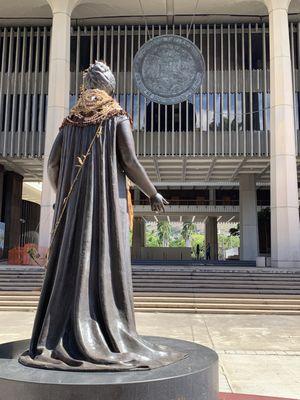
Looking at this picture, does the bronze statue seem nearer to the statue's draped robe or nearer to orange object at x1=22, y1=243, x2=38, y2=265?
the statue's draped robe

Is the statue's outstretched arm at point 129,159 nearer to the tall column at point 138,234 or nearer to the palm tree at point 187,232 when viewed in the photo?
the tall column at point 138,234

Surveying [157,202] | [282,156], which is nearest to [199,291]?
[282,156]

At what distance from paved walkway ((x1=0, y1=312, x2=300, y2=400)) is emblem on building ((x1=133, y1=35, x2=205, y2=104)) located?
1362 cm

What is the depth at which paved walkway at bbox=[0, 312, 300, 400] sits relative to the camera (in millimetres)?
5094

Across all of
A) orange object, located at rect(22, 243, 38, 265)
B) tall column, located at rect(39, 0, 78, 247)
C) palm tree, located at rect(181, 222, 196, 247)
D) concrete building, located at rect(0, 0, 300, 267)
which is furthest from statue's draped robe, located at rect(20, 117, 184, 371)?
palm tree, located at rect(181, 222, 196, 247)

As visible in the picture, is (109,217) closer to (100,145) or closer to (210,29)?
(100,145)

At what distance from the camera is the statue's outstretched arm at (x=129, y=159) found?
3264 mm

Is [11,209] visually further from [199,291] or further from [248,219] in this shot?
[199,291]

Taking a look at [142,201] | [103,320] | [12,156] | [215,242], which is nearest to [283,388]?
[103,320]

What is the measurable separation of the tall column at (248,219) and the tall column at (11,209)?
15.7 metres

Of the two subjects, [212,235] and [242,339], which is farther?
[212,235]

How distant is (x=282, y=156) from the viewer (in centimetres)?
2025

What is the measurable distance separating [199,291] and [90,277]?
36.5ft

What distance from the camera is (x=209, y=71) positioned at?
24781 mm
